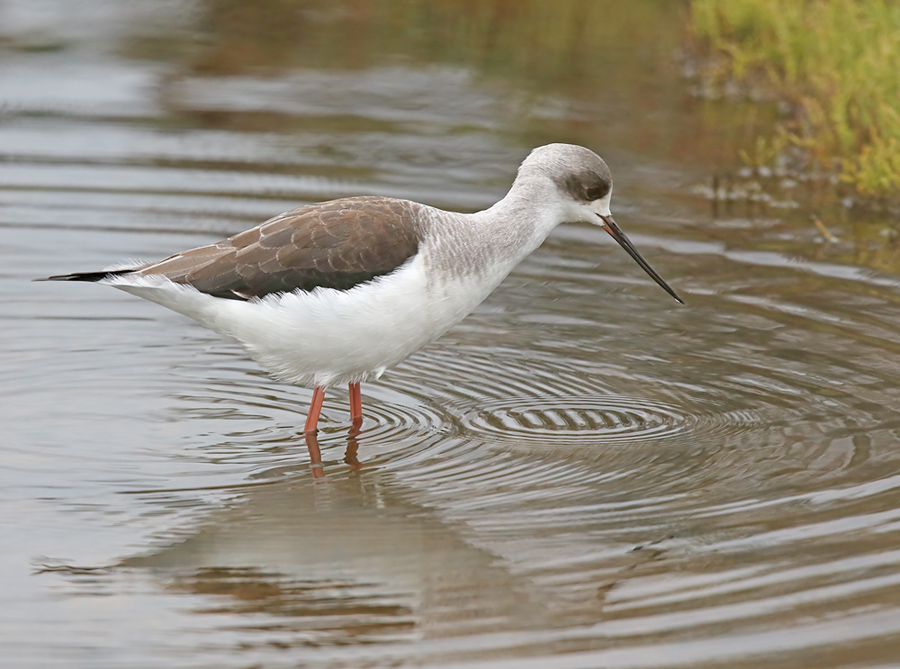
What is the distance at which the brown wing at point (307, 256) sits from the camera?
745 cm

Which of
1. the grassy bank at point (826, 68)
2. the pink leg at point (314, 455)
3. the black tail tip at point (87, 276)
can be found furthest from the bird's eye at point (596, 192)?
the grassy bank at point (826, 68)

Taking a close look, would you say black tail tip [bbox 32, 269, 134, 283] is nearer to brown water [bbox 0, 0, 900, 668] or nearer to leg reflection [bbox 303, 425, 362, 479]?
brown water [bbox 0, 0, 900, 668]

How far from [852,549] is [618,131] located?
9286 millimetres

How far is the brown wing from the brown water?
95 cm

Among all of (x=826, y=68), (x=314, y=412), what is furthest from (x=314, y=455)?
(x=826, y=68)

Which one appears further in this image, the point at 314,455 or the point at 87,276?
the point at 314,455

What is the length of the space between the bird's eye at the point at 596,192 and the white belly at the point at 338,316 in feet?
3.05

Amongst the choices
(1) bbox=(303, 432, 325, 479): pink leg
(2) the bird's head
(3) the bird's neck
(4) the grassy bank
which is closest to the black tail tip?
(1) bbox=(303, 432, 325, 479): pink leg

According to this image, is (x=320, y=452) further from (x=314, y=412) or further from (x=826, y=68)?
(x=826, y=68)

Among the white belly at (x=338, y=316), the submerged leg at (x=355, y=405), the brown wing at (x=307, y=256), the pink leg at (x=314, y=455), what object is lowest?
the pink leg at (x=314, y=455)

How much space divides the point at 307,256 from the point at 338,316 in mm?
389

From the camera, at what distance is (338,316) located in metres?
7.41

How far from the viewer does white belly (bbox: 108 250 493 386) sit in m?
7.40

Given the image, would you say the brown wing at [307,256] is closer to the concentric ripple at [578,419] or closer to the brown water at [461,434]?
the brown water at [461,434]
